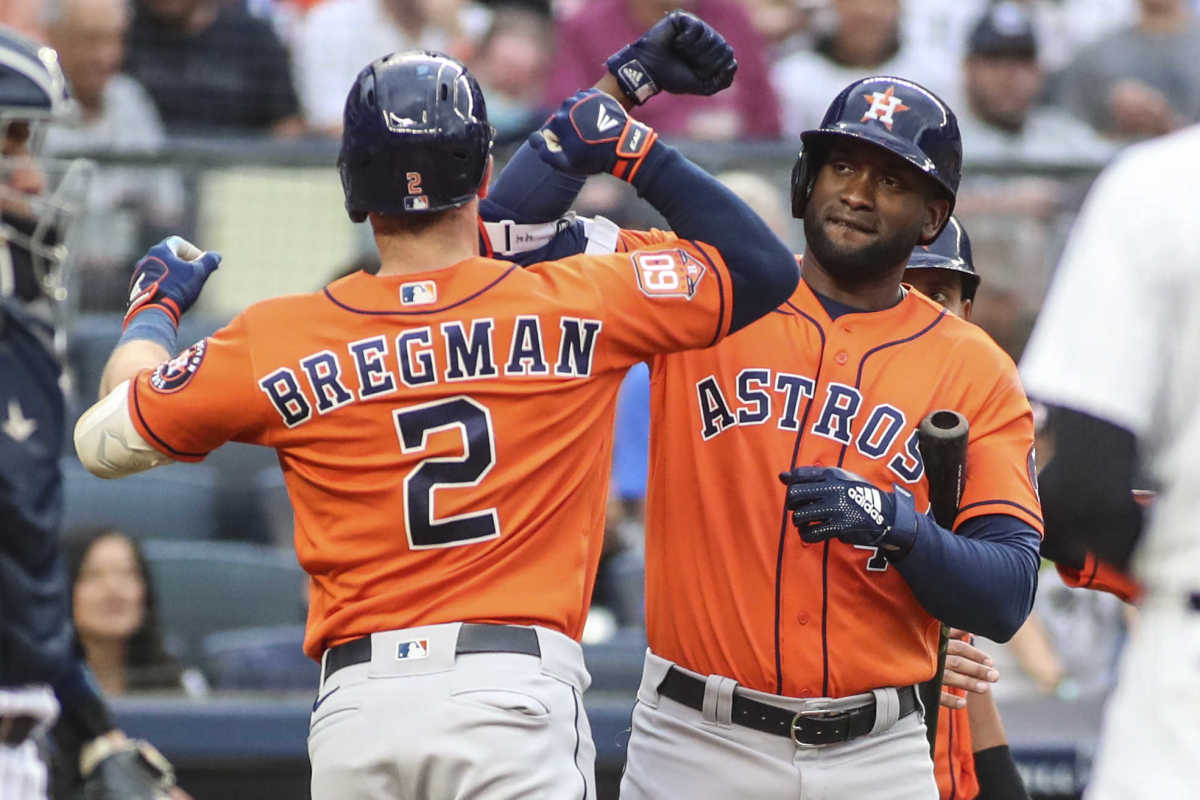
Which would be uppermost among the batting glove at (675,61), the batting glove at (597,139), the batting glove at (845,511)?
the batting glove at (675,61)

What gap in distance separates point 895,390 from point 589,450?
2.01 feet

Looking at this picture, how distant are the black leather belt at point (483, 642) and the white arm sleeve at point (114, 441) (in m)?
0.45

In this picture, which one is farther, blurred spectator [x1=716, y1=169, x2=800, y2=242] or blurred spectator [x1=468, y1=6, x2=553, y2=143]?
blurred spectator [x1=468, y1=6, x2=553, y2=143]

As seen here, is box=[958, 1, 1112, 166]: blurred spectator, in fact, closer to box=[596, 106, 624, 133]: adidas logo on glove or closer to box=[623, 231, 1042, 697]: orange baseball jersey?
box=[623, 231, 1042, 697]: orange baseball jersey

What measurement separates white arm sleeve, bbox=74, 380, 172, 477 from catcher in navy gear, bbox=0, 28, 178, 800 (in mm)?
1416

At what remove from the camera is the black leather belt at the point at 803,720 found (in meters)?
3.24

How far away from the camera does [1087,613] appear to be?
636 cm

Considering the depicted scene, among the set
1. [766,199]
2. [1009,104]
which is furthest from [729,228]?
[1009,104]

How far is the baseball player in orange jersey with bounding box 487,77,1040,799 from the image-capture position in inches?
128

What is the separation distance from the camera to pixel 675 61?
3.33 meters

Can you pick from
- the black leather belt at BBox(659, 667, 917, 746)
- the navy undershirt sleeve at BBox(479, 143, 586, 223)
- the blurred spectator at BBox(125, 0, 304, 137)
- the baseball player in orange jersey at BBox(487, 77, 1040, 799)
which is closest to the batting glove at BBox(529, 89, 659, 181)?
the navy undershirt sleeve at BBox(479, 143, 586, 223)

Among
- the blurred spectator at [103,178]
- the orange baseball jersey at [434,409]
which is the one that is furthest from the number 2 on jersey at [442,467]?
the blurred spectator at [103,178]

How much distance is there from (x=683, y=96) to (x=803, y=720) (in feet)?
15.5

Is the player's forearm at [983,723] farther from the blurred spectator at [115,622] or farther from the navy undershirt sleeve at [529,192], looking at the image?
the blurred spectator at [115,622]
